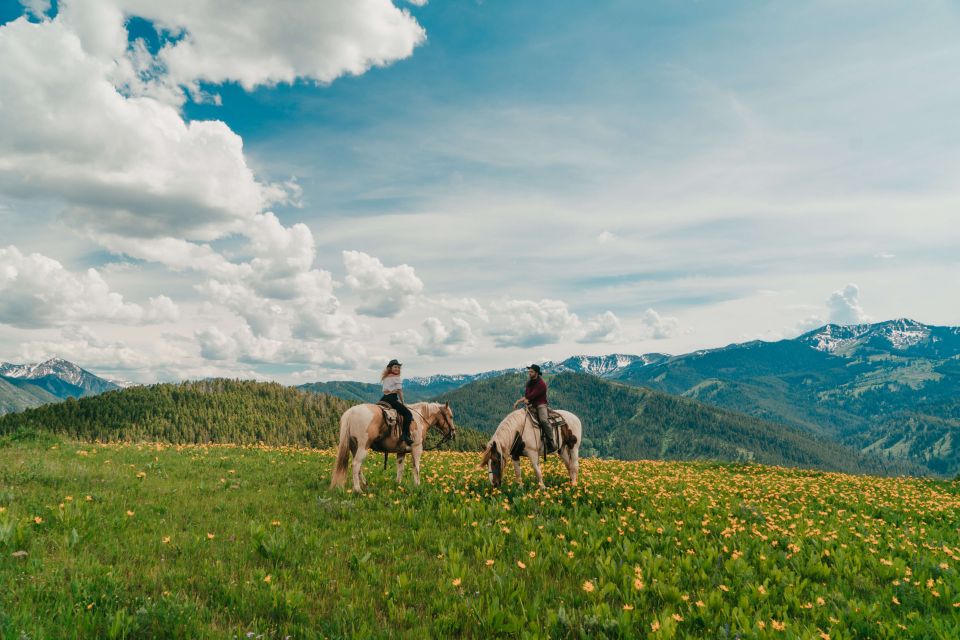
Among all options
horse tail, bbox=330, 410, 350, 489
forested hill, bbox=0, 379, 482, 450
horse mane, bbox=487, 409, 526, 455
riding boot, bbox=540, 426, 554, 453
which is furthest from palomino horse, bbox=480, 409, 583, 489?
forested hill, bbox=0, 379, 482, 450

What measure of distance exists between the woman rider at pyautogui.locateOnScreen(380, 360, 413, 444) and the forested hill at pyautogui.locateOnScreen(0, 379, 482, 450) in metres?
138

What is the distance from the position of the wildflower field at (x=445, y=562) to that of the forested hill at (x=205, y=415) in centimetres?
14036

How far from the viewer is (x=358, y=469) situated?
13.3 meters

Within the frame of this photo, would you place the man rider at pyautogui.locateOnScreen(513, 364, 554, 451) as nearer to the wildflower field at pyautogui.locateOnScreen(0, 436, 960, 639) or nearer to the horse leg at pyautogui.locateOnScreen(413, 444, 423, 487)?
the wildflower field at pyautogui.locateOnScreen(0, 436, 960, 639)

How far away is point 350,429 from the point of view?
14.2 metres

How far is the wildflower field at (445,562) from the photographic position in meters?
5.89

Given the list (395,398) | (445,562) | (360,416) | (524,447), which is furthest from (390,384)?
(445,562)

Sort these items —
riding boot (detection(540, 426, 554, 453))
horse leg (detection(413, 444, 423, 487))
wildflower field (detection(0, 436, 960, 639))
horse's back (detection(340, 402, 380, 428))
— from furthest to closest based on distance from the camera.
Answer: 1. riding boot (detection(540, 426, 554, 453))
2. horse leg (detection(413, 444, 423, 487))
3. horse's back (detection(340, 402, 380, 428))
4. wildflower field (detection(0, 436, 960, 639))

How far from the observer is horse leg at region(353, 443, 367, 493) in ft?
43.0

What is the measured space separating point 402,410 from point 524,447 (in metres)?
4.04

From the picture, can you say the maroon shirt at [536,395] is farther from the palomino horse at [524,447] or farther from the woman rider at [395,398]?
the woman rider at [395,398]

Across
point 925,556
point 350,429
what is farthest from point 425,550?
point 925,556

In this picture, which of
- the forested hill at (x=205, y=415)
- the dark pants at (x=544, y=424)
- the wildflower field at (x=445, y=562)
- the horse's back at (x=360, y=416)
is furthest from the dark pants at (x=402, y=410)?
the forested hill at (x=205, y=415)

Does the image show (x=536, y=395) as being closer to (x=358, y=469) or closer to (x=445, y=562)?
(x=358, y=469)
